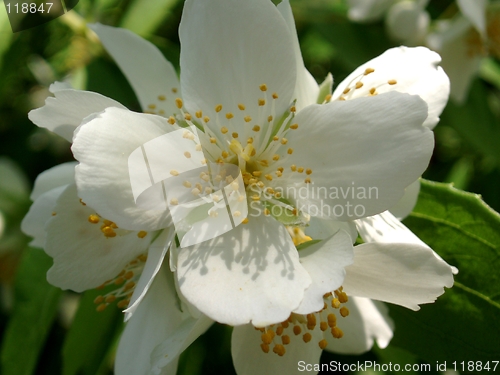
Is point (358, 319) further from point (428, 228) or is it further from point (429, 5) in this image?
point (429, 5)

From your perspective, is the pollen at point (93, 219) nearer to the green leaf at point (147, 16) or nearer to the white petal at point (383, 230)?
the white petal at point (383, 230)

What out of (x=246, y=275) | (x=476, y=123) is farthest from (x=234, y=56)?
(x=476, y=123)

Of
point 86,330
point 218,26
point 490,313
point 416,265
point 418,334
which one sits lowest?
point 86,330

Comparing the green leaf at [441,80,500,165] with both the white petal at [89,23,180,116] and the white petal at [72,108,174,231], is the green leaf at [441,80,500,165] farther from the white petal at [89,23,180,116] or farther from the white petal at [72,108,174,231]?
the white petal at [72,108,174,231]

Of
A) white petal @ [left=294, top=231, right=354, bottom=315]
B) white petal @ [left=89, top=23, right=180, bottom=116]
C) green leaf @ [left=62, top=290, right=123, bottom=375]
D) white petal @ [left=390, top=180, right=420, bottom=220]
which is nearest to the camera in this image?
white petal @ [left=294, top=231, right=354, bottom=315]

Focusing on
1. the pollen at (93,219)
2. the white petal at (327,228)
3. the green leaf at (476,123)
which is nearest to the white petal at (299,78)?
the white petal at (327,228)

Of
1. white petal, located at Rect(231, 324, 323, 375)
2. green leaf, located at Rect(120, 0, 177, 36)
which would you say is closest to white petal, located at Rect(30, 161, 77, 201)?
white petal, located at Rect(231, 324, 323, 375)

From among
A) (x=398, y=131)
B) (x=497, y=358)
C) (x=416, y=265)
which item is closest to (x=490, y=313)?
(x=497, y=358)
